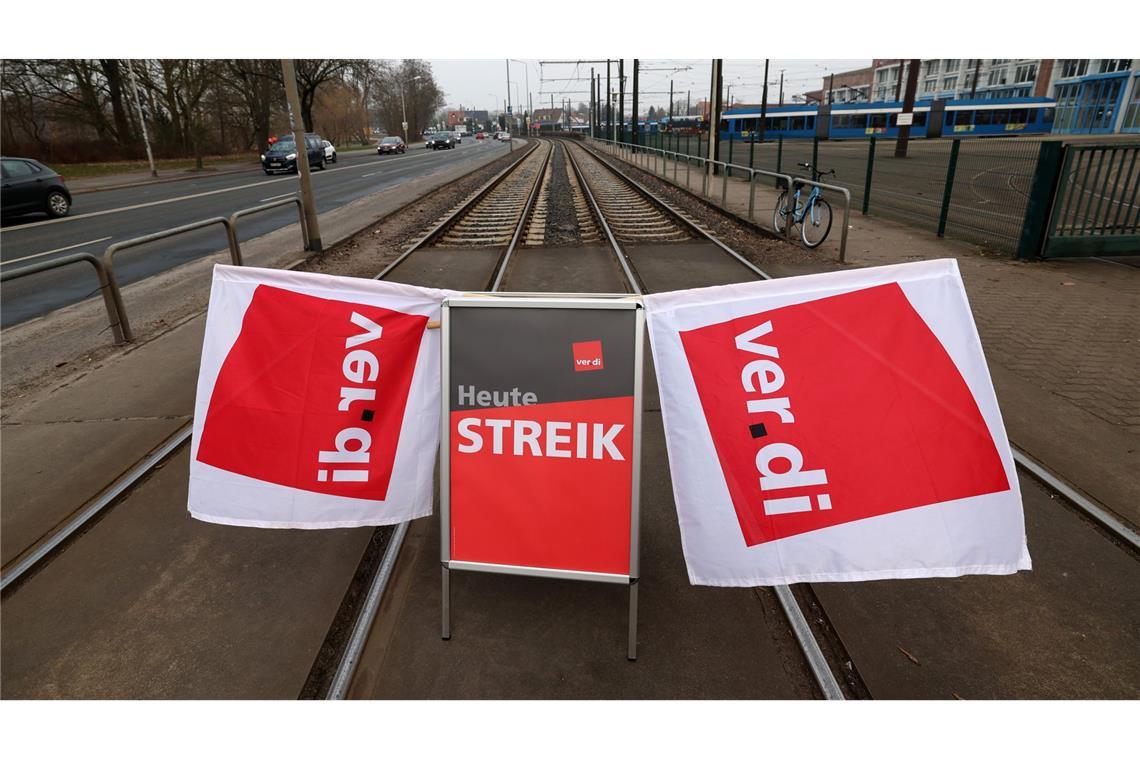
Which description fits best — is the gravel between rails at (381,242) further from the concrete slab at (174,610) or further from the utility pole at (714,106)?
the utility pole at (714,106)

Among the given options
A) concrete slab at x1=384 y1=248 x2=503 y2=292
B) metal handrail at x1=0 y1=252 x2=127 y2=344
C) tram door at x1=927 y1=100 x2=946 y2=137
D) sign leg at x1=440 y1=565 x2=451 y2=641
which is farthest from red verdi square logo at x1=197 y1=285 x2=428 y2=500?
tram door at x1=927 y1=100 x2=946 y2=137

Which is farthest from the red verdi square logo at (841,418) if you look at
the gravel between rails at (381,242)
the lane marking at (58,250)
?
the lane marking at (58,250)

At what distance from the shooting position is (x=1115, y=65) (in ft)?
154

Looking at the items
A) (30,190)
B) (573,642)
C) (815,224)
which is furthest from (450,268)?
(30,190)

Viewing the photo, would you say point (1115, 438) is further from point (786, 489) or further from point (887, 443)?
point (786, 489)

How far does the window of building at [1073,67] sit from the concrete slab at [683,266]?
6356 centimetres

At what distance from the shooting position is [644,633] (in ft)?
8.59

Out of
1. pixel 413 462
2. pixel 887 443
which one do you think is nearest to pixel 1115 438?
pixel 887 443

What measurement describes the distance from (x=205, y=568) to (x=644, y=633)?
83.7 inches

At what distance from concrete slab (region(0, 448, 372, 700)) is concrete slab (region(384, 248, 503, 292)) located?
4.78 meters

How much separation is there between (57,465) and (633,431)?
12.5ft

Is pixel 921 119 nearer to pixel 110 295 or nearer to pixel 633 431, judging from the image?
pixel 110 295

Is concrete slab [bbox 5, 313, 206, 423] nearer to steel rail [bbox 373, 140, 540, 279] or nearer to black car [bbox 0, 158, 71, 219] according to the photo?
steel rail [bbox 373, 140, 540, 279]

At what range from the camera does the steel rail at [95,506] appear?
3.01 m
